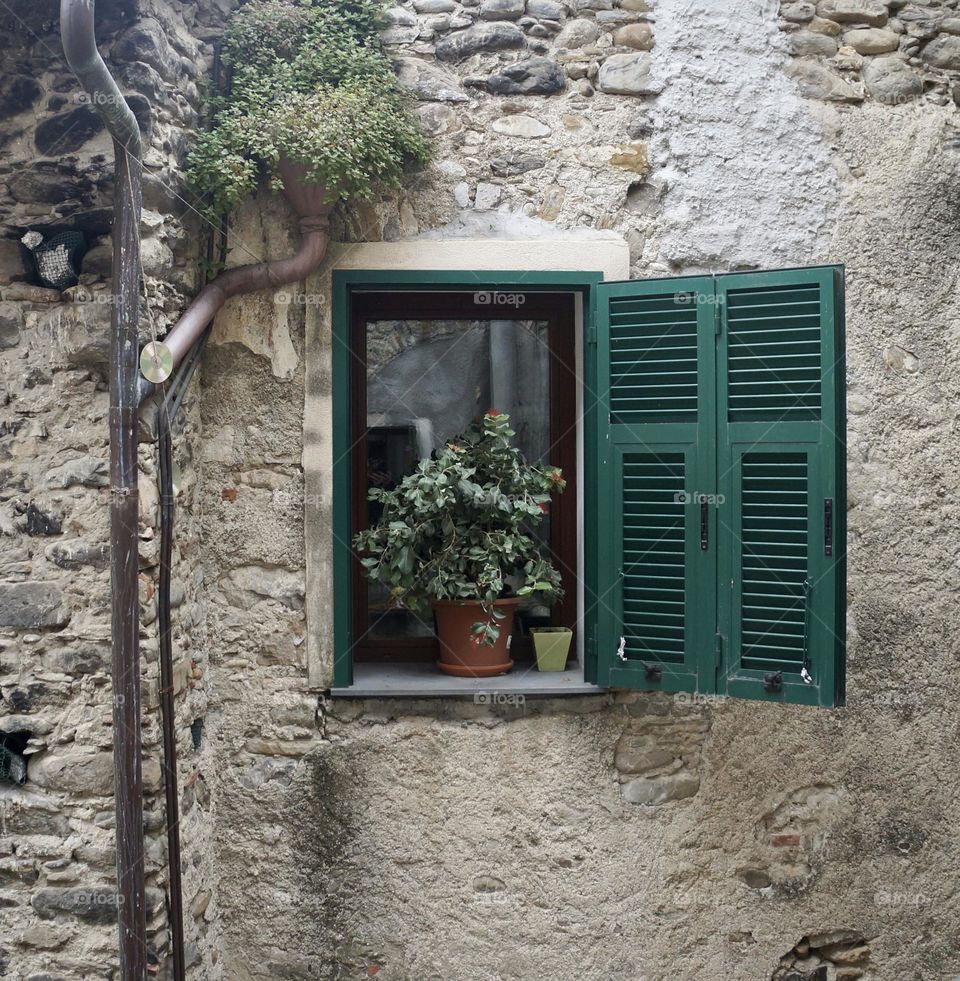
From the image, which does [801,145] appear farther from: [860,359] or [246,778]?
[246,778]

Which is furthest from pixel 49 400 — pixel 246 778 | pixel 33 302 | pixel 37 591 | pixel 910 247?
pixel 910 247

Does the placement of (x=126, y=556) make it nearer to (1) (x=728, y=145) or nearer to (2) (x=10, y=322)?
(2) (x=10, y=322)

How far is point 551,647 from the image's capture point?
13.7 ft

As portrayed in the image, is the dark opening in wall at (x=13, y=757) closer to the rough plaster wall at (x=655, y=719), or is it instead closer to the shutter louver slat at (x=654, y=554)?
the rough plaster wall at (x=655, y=719)

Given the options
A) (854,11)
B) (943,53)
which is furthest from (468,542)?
(943,53)

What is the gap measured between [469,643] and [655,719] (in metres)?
0.79

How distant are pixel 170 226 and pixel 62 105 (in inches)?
18.9

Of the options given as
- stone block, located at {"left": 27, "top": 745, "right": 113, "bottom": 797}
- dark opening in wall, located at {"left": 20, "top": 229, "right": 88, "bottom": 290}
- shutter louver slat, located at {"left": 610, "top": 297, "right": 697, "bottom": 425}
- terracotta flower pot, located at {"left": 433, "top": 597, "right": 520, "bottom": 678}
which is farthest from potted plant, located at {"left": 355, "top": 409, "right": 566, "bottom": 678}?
dark opening in wall, located at {"left": 20, "top": 229, "right": 88, "bottom": 290}

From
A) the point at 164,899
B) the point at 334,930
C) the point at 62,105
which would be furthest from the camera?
the point at 334,930

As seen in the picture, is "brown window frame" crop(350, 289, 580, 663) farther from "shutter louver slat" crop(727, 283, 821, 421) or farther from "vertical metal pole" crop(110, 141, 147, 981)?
"vertical metal pole" crop(110, 141, 147, 981)

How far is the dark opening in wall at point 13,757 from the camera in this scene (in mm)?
3426

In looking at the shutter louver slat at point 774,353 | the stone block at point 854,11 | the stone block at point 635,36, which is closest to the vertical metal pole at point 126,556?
the stone block at point 635,36

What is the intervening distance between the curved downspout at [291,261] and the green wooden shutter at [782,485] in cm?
148

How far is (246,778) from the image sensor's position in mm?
4016
